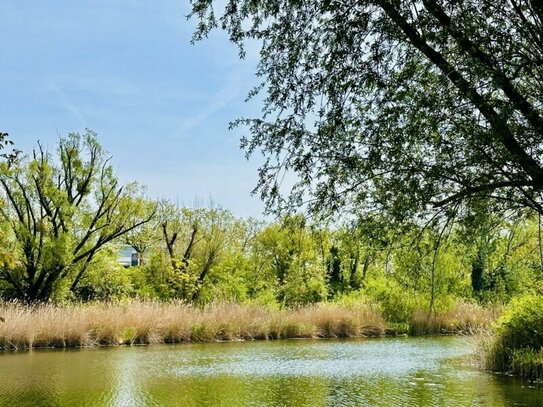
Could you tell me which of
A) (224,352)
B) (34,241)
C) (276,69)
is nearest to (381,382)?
(224,352)

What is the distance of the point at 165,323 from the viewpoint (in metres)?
17.3

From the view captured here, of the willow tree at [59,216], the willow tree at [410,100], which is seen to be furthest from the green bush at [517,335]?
the willow tree at [59,216]

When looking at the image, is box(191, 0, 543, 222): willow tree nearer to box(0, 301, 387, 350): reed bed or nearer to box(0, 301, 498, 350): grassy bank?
box(0, 301, 498, 350): grassy bank

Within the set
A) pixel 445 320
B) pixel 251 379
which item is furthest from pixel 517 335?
pixel 445 320

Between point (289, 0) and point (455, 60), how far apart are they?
4.01 feet

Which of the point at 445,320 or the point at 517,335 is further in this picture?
the point at 445,320

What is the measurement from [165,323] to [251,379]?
7613 millimetres

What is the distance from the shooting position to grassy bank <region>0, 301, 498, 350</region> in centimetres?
1554

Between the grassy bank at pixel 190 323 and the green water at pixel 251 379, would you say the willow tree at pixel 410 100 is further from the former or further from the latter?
the grassy bank at pixel 190 323

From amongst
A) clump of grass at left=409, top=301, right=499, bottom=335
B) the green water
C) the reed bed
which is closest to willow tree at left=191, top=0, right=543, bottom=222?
the green water

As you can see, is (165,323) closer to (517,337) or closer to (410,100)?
(517,337)

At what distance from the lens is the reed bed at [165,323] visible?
50.8 feet

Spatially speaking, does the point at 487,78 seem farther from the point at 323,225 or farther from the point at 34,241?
the point at 34,241

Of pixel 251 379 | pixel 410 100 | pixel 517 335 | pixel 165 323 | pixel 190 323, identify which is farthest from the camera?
pixel 190 323
